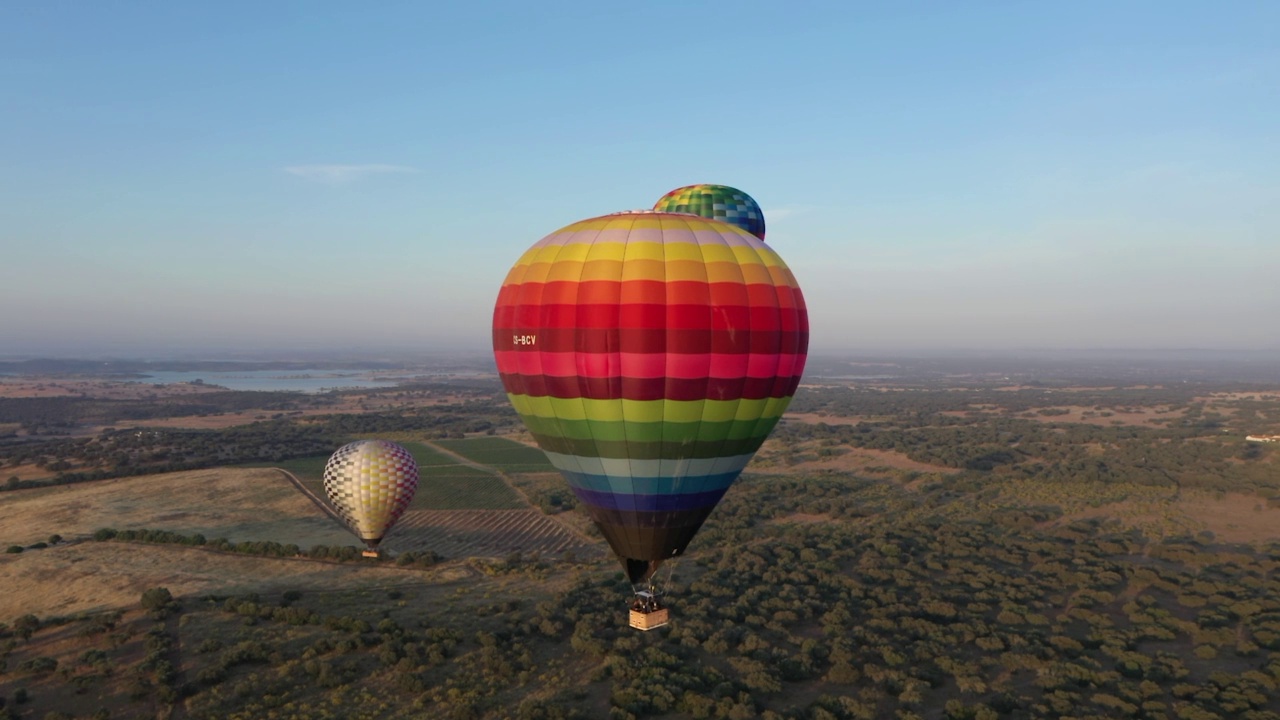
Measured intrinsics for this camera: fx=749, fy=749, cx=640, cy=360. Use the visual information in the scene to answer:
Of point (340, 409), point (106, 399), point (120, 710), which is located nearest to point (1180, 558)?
point (120, 710)

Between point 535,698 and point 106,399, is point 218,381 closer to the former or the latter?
point 106,399

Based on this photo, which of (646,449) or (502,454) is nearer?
(646,449)

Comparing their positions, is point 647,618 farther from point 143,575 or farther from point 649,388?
point 143,575

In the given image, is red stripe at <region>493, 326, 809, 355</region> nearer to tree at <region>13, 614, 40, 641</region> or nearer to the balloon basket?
the balloon basket

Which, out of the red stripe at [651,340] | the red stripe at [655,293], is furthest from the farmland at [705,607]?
the red stripe at [655,293]

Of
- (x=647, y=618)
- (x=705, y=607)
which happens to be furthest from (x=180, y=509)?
(x=647, y=618)
